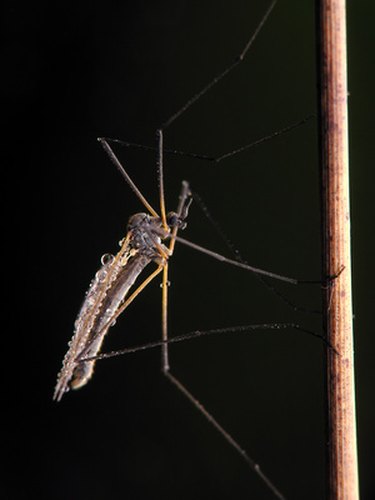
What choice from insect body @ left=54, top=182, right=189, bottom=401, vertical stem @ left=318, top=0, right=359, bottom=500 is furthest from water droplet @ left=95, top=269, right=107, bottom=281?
vertical stem @ left=318, top=0, right=359, bottom=500

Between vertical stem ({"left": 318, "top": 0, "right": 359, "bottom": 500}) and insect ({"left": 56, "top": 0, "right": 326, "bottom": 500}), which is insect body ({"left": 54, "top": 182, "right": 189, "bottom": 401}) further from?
vertical stem ({"left": 318, "top": 0, "right": 359, "bottom": 500})

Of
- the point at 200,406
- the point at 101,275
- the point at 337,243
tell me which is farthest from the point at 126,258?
the point at 337,243

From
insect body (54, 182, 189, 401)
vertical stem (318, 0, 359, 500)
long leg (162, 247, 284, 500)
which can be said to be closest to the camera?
vertical stem (318, 0, 359, 500)

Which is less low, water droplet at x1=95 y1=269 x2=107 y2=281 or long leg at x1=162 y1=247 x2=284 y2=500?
water droplet at x1=95 y1=269 x2=107 y2=281

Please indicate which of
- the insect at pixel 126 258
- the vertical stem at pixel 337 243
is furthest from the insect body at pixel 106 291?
the vertical stem at pixel 337 243

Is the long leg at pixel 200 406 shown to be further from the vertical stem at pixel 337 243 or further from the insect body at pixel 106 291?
the vertical stem at pixel 337 243

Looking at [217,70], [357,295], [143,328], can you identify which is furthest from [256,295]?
[217,70]

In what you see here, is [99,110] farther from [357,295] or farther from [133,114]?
[357,295]

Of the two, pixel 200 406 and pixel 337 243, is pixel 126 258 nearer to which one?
pixel 200 406
